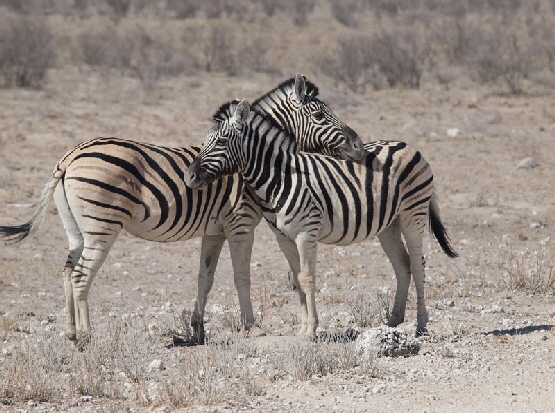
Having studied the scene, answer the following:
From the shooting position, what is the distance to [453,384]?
20.4 feet

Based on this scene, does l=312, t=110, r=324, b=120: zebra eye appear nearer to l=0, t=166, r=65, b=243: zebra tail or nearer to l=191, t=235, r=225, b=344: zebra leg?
l=191, t=235, r=225, b=344: zebra leg

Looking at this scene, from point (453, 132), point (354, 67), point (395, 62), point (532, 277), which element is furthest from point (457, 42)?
point (532, 277)

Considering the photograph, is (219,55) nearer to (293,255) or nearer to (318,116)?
(318,116)

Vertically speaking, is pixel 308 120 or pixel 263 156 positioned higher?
pixel 308 120

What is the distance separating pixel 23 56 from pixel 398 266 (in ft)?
58.3

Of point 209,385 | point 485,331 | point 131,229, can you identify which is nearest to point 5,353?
point 131,229

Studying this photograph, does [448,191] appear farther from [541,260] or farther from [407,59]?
[407,59]

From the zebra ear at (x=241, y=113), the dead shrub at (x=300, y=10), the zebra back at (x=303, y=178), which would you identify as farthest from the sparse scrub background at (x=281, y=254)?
the dead shrub at (x=300, y=10)

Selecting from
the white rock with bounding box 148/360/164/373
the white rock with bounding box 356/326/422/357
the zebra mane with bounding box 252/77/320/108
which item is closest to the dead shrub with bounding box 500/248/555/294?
the white rock with bounding box 356/326/422/357

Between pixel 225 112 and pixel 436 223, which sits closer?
pixel 225 112

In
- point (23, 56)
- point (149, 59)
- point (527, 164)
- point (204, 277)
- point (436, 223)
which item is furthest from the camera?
point (149, 59)

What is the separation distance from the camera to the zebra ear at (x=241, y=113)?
7133mm

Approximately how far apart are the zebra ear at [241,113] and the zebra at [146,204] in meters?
0.59

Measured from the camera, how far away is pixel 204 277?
7750mm
